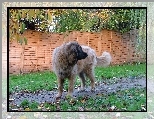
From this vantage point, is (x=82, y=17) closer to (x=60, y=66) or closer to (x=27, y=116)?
(x=60, y=66)

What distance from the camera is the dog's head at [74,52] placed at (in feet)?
15.1

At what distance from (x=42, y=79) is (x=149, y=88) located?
992 millimetres

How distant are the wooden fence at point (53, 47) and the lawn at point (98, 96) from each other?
0.07 metres

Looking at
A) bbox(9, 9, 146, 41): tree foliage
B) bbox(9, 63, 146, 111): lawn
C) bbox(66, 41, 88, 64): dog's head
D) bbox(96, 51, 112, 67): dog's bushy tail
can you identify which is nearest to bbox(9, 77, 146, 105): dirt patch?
bbox(9, 63, 146, 111): lawn

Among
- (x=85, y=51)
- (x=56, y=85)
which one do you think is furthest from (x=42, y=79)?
(x=85, y=51)

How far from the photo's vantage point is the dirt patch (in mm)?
4684

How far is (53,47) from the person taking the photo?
4.68 m

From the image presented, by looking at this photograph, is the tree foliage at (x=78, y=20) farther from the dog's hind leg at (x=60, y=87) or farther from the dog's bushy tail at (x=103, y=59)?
the dog's hind leg at (x=60, y=87)

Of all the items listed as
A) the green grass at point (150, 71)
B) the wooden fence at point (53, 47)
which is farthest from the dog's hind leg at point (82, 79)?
the green grass at point (150, 71)

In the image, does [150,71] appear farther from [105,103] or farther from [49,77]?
[49,77]

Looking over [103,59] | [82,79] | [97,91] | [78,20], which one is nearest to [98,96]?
[97,91]

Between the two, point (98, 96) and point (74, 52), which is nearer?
point (74, 52)

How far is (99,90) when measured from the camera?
4734mm

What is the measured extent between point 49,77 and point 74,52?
1.10 feet
